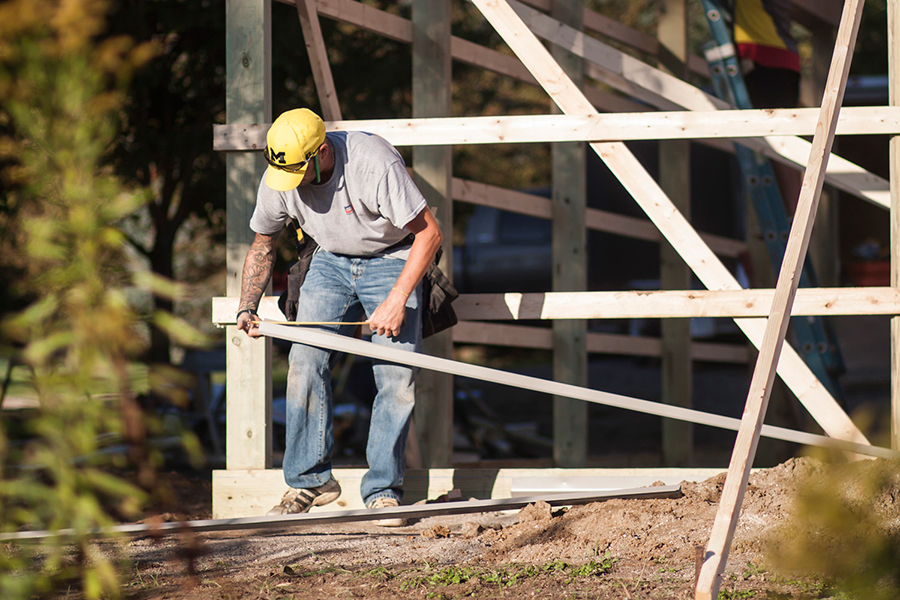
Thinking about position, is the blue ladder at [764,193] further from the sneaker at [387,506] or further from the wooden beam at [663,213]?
the sneaker at [387,506]

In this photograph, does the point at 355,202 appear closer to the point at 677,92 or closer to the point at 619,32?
the point at 677,92

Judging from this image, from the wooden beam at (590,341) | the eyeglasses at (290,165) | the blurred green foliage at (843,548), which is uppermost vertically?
the eyeglasses at (290,165)

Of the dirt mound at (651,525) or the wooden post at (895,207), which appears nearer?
the dirt mound at (651,525)

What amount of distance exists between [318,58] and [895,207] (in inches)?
111

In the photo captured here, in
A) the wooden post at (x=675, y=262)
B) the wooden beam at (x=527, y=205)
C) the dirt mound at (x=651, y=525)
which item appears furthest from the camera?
the wooden post at (x=675, y=262)

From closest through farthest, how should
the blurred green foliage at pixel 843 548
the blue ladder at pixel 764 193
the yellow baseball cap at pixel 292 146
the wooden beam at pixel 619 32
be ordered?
1. the blurred green foliage at pixel 843 548
2. the yellow baseball cap at pixel 292 146
3. the blue ladder at pixel 764 193
4. the wooden beam at pixel 619 32

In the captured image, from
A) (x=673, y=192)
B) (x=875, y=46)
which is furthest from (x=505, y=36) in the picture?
(x=875, y=46)

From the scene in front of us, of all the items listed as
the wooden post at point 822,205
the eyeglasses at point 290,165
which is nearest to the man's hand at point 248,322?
the eyeglasses at point 290,165

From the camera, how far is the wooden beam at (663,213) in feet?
12.4

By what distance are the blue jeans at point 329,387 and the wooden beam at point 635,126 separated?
0.65 m

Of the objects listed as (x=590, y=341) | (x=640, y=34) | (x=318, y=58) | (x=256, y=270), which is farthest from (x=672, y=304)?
(x=640, y=34)

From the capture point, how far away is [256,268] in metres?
3.93

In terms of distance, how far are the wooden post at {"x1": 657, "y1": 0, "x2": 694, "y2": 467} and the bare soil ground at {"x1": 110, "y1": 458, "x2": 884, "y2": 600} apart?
10.1 feet

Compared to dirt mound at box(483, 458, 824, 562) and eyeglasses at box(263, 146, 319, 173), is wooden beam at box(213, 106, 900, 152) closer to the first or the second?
eyeglasses at box(263, 146, 319, 173)
